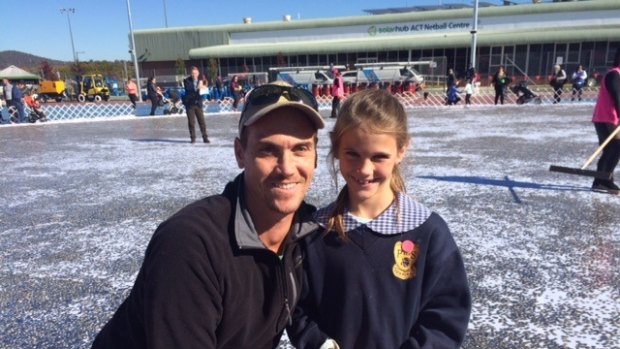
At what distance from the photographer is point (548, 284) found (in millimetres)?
3254

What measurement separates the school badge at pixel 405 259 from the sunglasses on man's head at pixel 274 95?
23.3 inches

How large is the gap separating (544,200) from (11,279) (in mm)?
5439

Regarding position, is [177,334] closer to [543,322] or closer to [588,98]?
[543,322]

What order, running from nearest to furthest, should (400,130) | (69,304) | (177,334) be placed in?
(177,334) < (400,130) < (69,304)

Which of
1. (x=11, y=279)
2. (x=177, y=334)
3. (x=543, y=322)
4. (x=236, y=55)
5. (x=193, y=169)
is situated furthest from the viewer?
(x=236, y=55)

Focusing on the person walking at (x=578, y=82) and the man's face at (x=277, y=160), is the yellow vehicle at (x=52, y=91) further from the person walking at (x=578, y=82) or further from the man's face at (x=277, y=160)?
the man's face at (x=277, y=160)

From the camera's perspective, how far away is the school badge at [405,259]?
65.5 inches

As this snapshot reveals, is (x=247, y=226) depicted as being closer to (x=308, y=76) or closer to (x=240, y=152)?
(x=240, y=152)

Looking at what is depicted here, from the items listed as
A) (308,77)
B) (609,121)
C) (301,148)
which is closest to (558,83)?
(308,77)

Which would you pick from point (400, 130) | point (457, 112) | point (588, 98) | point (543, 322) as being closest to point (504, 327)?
point (543, 322)

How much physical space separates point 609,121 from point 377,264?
17.2 feet

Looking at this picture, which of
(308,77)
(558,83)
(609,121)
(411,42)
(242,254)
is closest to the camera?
(242,254)

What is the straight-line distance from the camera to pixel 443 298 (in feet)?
5.48

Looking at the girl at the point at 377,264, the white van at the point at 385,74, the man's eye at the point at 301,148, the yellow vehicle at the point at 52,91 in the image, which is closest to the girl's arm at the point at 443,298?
the girl at the point at 377,264
